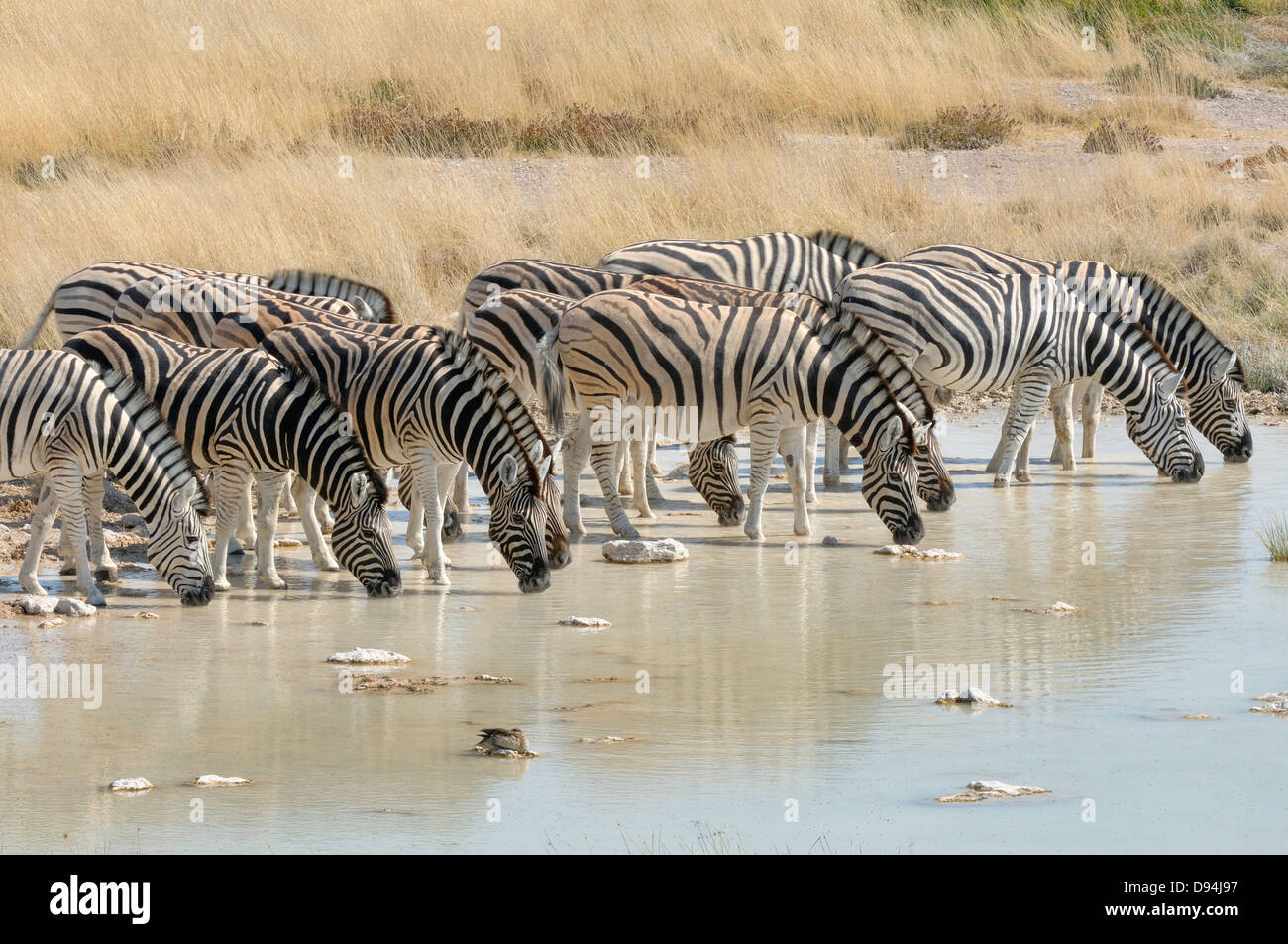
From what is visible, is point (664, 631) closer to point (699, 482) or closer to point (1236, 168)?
point (699, 482)

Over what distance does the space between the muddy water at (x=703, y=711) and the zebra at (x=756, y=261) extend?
315cm

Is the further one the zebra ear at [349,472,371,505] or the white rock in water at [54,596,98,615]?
the zebra ear at [349,472,371,505]

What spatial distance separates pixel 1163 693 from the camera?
7461 millimetres

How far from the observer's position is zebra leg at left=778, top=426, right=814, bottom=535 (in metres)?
11.6

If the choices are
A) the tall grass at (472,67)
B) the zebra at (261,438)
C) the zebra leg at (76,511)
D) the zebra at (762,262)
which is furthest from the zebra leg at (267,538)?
the tall grass at (472,67)

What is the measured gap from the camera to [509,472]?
9828 millimetres

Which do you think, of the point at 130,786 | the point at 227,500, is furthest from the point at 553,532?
the point at 130,786

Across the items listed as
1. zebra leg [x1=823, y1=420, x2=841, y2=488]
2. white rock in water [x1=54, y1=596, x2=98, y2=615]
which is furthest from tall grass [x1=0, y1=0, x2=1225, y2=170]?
white rock in water [x1=54, y1=596, x2=98, y2=615]

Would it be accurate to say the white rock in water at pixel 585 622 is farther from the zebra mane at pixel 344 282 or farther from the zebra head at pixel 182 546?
the zebra mane at pixel 344 282

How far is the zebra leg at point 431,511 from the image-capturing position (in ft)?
32.7

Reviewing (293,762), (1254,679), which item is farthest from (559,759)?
(1254,679)

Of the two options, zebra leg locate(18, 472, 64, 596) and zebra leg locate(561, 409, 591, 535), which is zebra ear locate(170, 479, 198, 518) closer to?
zebra leg locate(18, 472, 64, 596)

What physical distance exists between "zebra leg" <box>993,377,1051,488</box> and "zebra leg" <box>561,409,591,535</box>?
10.8 feet

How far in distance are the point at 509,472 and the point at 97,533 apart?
7.88 feet
